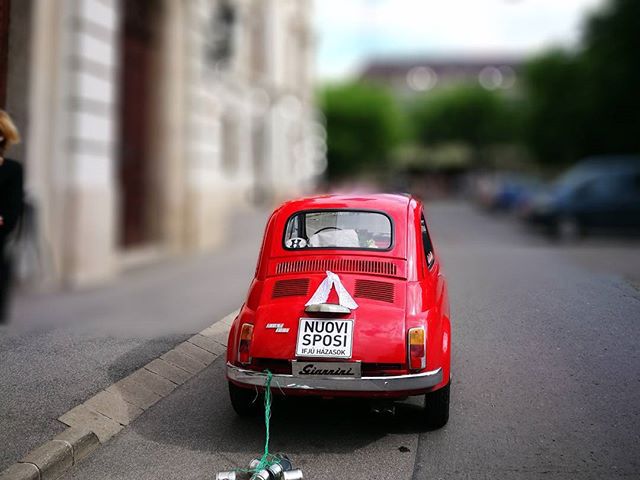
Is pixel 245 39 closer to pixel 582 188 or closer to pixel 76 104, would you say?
pixel 582 188

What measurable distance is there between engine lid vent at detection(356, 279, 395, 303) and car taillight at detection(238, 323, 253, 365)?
0.69 m

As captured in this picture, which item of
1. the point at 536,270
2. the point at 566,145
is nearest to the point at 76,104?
the point at 536,270

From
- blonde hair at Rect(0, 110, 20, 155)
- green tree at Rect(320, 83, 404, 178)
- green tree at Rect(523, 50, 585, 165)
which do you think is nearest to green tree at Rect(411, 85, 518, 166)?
green tree at Rect(320, 83, 404, 178)

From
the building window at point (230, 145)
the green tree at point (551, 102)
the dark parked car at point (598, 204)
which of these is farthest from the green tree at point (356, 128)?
the dark parked car at point (598, 204)

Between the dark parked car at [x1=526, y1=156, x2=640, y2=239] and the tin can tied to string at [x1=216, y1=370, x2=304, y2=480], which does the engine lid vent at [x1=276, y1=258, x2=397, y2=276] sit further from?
the dark parked car at [x1=526, y1=156, x2=640, y2=239]

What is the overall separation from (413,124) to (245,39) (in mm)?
58686

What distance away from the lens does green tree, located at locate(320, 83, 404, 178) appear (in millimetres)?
71125

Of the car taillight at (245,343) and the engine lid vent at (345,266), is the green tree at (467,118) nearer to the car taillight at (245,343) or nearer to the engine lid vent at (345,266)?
the engine lid vent at (345,266)

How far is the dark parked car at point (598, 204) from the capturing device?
838 inches

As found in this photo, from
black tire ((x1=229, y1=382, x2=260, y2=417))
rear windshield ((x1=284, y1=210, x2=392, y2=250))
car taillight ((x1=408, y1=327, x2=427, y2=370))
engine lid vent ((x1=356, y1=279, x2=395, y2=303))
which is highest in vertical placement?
rear windshield ((x1=284, y1=210, x2=392, y2=250))

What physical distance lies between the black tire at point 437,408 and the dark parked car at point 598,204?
17464mm

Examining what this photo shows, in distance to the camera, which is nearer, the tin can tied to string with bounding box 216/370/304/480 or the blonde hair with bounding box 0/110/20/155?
the tin can tied to string with bounding box 216/370/304/480

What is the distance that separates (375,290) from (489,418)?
3.48ft

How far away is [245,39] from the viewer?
30203 millimetres
